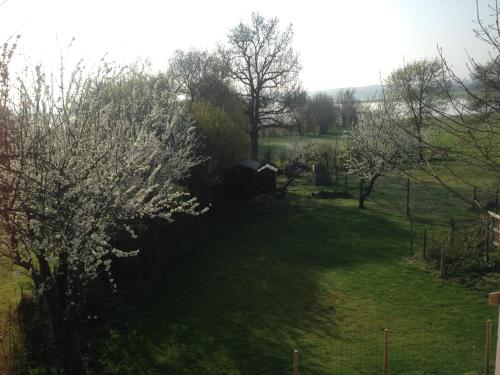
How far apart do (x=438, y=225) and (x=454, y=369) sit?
1126 centimetres

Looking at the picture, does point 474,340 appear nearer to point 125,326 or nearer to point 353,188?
point 125,326

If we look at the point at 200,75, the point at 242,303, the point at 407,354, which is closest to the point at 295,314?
the point at 242,303

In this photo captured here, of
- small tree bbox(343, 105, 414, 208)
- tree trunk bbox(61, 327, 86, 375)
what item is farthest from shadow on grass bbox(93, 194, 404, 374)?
small tree bbox(343, 105, 414, 208)

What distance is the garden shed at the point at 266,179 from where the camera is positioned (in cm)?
2473

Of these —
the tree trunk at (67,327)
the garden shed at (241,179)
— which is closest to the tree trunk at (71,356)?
the tree trunk at (67,327)

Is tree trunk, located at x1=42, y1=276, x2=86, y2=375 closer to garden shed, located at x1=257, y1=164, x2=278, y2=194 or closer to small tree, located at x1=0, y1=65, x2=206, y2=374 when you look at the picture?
small tree, located at x1=0, y1=65, x2=206, y2=374

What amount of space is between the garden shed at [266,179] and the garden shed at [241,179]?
1.05m

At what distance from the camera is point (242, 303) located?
11703 millimetres

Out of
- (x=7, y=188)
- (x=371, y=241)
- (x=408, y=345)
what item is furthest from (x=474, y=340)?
(x=7, y=188)

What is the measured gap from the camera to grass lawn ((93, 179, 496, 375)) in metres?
8.82

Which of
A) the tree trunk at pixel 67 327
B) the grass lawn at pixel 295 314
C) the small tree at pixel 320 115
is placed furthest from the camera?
Answer: the small tree at pixel 320 115

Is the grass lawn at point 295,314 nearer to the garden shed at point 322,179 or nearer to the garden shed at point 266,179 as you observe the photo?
the garden shed at point 266,179

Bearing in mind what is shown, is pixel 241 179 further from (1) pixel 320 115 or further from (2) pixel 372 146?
(1) pixel 320 115

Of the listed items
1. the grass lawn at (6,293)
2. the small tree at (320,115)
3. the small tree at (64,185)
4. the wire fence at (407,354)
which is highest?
the small tree at (320,115)
